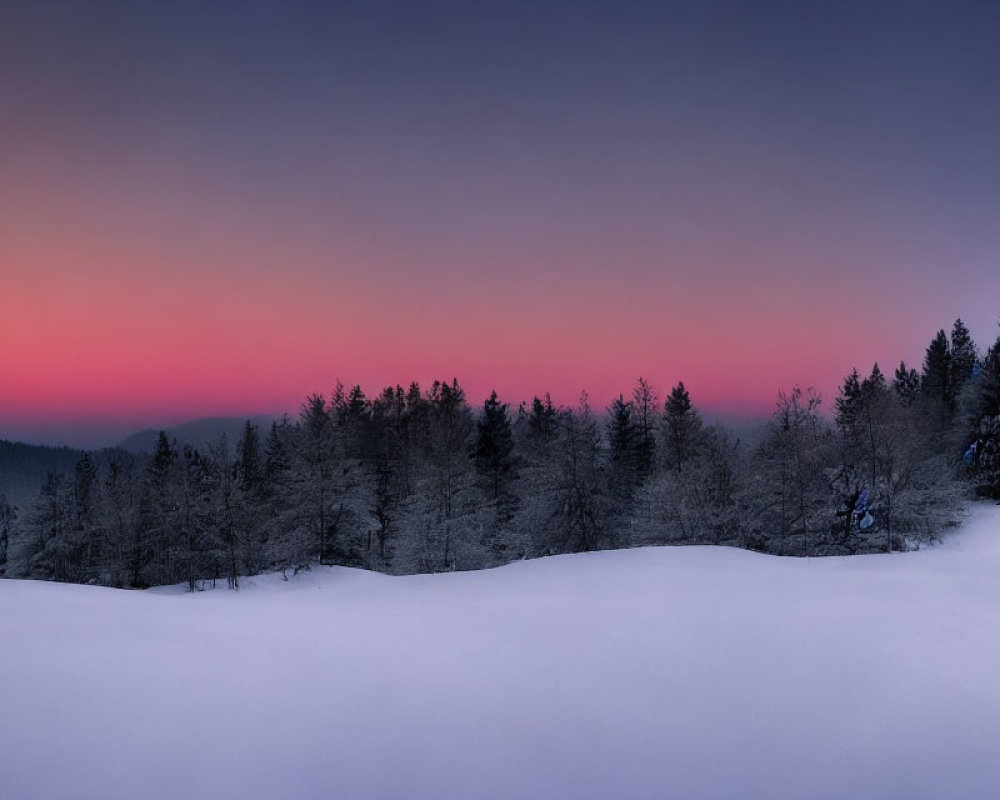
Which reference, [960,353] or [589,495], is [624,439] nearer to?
[589,495]

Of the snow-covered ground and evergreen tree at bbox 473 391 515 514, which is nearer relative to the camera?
the snow-covered ground

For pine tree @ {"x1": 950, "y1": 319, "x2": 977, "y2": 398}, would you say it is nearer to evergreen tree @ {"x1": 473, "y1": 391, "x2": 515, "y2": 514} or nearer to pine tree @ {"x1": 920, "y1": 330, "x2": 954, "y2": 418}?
pine tree @ {"x1": 920, "y1": 330, "x2": 954, "y2": 418}

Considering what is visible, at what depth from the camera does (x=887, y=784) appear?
9.62 feet

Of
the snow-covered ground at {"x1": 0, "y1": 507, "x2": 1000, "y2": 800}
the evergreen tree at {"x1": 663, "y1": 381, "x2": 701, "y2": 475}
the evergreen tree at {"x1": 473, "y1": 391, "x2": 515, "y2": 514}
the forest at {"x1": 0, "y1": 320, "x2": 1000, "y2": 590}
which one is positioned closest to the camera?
the snow-covered ground at {"x1": 0, "y1": 507, "x2": 1000, "y2": 800}

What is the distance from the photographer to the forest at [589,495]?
24.8 meters

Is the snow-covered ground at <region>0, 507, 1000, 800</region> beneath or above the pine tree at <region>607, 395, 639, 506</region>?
beneath

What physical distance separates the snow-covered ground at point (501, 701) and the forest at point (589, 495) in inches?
803

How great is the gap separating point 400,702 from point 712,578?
18.2ft

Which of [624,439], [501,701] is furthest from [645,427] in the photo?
[501,701]

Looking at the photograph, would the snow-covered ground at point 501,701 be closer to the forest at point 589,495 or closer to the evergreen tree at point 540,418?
the forest at point 589,495

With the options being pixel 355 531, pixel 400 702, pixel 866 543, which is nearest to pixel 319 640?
pixel 400 702

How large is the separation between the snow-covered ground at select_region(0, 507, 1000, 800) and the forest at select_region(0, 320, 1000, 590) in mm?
20400

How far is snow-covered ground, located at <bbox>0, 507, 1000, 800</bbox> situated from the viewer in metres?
2.85

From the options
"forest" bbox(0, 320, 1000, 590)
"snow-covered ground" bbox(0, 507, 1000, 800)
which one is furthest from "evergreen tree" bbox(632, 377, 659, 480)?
"snow-covered ground" bbox(0, 507, 1000, 800)
